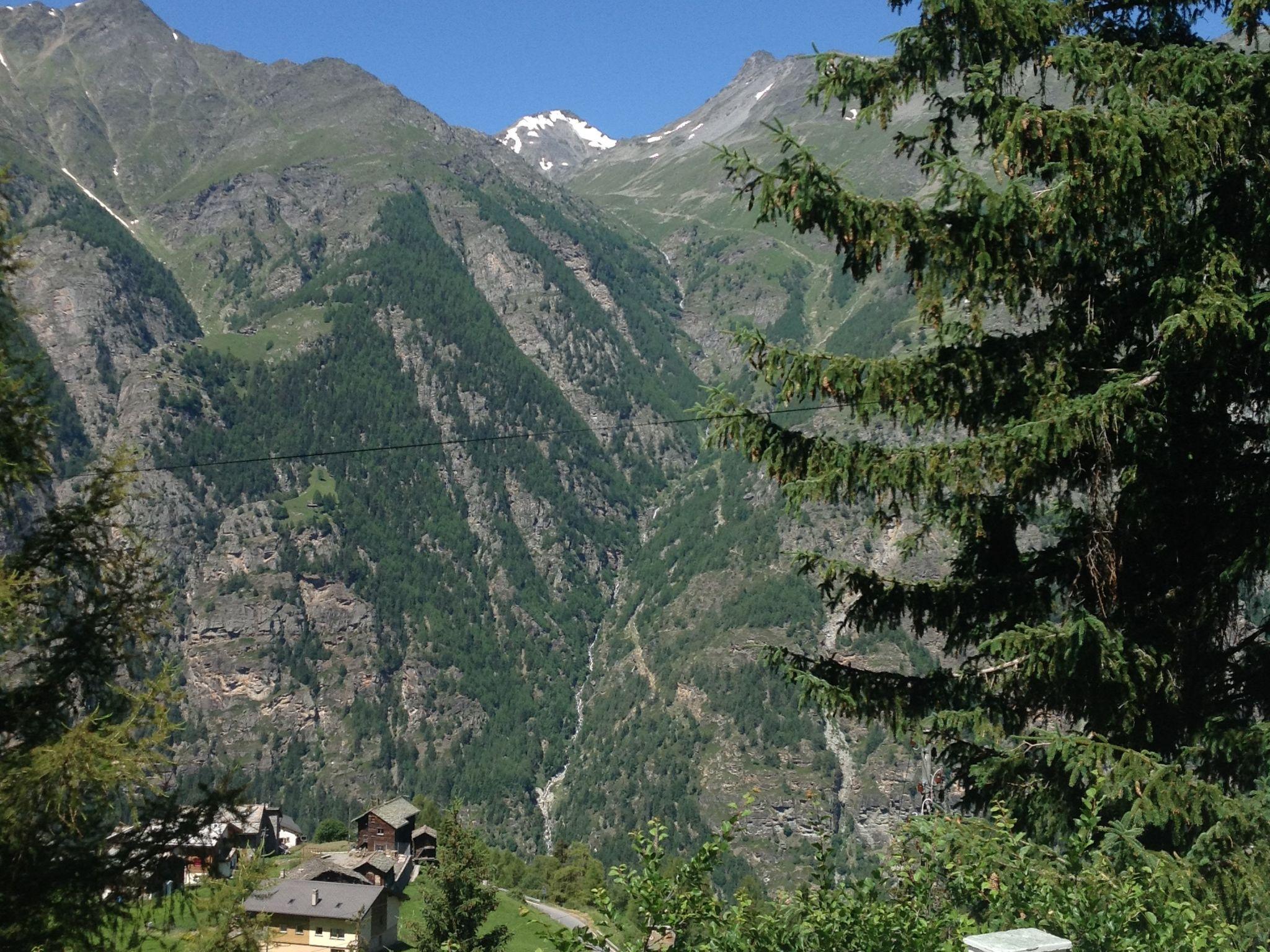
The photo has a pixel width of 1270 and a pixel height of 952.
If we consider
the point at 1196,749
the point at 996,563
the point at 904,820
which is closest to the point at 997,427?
the point at 996,563

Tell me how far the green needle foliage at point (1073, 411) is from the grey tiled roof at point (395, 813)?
87291 millimetres

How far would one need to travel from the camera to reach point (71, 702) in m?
9.95

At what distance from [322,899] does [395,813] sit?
125ft

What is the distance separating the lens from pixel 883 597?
422 inches

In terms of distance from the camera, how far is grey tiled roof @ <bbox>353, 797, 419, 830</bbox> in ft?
302

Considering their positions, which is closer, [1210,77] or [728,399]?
[1210,77]

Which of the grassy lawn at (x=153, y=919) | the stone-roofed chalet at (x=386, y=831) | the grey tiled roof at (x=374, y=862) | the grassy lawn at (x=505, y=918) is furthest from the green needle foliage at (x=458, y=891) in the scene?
the stone-roofed chalet at (x=386, y=831)

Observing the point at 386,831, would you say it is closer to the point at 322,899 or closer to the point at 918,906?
the point at 322,899

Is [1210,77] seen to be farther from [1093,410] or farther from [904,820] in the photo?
[904,820]

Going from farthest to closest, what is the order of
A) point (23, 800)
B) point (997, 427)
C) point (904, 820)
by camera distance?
point (997, 427), point (23, 800), point (904, 820)

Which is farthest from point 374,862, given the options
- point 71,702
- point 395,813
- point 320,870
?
point 71,702

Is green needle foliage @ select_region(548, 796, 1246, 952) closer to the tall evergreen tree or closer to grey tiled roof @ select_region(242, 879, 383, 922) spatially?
the tall evergreen tree

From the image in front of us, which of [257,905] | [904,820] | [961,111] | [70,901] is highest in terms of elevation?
[961,111]

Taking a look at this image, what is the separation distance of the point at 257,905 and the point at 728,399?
50.2 m
